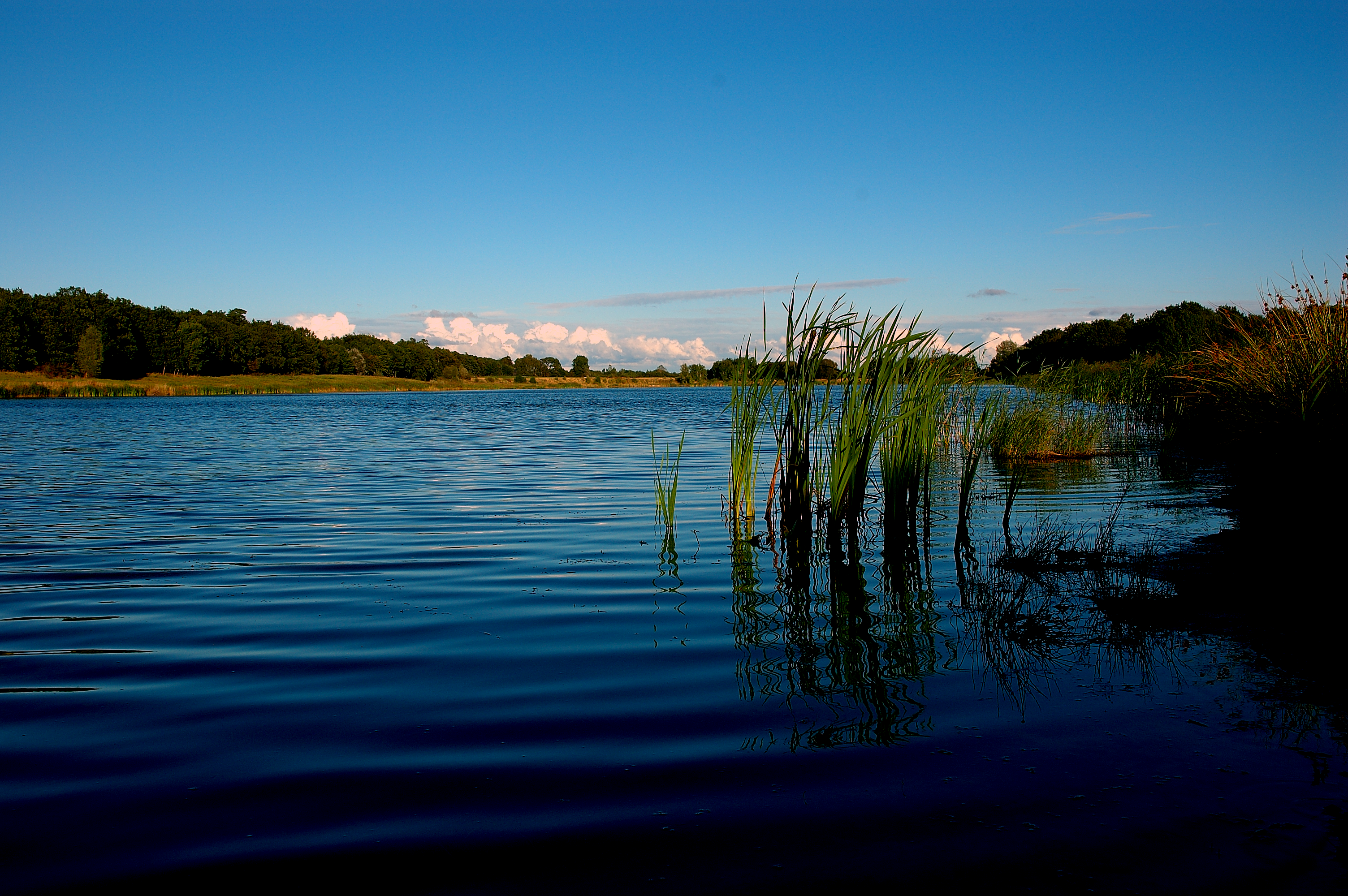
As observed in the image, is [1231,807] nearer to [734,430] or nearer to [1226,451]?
[734,430]

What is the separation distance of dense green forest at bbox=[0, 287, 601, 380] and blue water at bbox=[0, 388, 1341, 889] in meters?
93.3

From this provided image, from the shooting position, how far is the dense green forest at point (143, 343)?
83.9 meters

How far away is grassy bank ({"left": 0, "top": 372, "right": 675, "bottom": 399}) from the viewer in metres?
72.9

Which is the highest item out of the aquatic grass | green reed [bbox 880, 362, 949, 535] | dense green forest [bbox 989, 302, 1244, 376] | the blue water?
dense green forest [bbox 989, 302, 1244, 376]

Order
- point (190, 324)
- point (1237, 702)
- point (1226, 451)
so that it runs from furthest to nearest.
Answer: point (190, 324) < point (1226, 451) < point (1237, 702)

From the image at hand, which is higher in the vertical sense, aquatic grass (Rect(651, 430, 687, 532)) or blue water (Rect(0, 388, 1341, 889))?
aquatic grass (Rect(651, 430, 687, 532))

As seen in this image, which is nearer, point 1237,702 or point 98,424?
point 1237,702

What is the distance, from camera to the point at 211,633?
5871 mm

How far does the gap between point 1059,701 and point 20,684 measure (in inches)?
229

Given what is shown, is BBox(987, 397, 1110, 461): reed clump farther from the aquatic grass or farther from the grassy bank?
the grassy bank

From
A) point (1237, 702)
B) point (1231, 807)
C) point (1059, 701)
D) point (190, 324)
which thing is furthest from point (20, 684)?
point (190, 324)

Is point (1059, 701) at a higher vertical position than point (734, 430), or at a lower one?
lower

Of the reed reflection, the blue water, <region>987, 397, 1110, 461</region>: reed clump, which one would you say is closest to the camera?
the blue water

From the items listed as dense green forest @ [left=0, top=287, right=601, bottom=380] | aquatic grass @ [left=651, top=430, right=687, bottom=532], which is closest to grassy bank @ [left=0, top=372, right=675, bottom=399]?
dense green forest @ [left=0, top=287, right=601, bottom=380]
